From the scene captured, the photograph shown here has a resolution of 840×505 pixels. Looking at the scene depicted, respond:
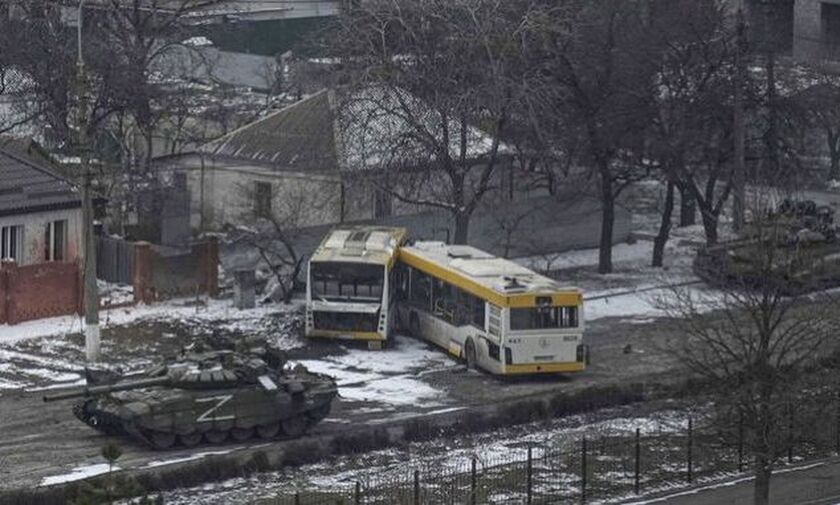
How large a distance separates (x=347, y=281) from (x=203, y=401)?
9815 millimetres

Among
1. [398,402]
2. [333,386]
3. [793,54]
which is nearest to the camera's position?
[333,386]

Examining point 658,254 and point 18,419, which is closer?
point 18,419

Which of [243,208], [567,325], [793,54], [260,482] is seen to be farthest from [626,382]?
[793,54]

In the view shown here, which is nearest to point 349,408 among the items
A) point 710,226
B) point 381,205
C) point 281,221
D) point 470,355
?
point 470,355

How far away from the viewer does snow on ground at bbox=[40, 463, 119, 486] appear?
3409 centimetres

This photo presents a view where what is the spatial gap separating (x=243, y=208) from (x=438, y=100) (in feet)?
25.1

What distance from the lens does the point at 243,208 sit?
186ft

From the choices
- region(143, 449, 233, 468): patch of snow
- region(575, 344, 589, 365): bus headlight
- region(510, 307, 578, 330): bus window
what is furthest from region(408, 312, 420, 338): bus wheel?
region(143, 449, 233, 468): patch of snow

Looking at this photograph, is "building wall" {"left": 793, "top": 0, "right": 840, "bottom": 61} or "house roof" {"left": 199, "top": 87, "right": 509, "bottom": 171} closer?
"house roof" {"left": 199, "top": 87, "right": 509, "bottom": 171}

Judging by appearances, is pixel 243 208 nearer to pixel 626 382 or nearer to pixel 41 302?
pixel 41 302

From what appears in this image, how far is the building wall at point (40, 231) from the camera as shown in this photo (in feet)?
163

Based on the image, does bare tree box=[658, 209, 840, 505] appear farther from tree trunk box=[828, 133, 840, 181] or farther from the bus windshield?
tree trunk box=[828, 133, 840, 181]

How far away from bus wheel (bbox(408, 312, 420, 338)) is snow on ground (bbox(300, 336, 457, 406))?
183 millimetres

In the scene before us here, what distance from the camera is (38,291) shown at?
4731 cm
